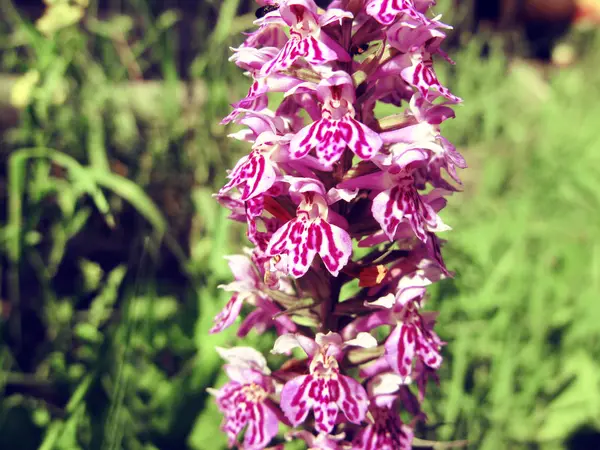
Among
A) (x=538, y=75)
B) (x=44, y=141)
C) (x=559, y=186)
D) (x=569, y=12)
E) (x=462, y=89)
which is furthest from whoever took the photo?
(x=569, y=12)

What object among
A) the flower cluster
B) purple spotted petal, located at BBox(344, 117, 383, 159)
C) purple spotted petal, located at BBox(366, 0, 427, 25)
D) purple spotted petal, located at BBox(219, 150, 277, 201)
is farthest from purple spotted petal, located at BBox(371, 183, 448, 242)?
purple spotted petal, located at BBox(366, 0, 427, 25)

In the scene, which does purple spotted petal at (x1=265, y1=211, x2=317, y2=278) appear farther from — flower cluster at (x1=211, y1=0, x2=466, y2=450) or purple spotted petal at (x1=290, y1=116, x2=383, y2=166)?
purple spotted petal at (x1=290, y1=116, x2=383, y2=166)

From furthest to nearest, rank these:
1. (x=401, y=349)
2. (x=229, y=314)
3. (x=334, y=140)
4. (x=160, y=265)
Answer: (x=160, y=265), (x=229, y=314), (x=401, y=349), (x=334, y=140)

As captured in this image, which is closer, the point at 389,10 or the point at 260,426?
the point at 389,10

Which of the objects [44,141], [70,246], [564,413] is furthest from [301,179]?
[70,246]

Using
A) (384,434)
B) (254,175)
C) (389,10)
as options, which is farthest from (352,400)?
(389,10)

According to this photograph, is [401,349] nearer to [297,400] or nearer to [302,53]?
[297,400]

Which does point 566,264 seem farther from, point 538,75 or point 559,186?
point 538,75
